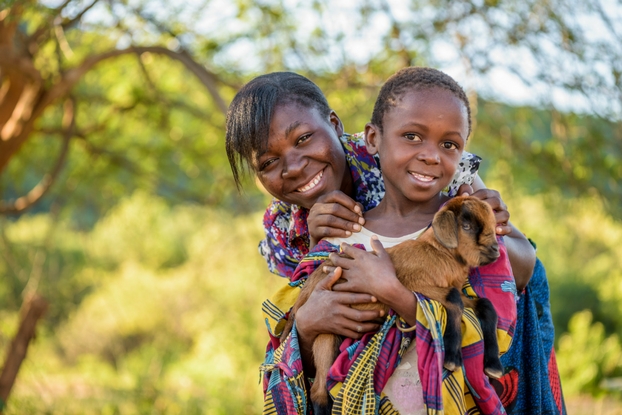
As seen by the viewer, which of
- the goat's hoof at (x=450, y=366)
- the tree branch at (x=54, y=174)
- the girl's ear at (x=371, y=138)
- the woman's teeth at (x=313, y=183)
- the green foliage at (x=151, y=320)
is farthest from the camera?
the green foliage at (x=151, y=320)

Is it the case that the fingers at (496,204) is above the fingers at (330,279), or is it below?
above

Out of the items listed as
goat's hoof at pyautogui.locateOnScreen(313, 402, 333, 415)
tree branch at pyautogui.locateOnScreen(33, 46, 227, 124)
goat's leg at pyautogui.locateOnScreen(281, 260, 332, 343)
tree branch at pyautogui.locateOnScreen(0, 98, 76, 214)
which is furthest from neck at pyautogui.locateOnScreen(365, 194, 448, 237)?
tree branch at pyautogui.locateOnScreen(0, 98, 76, 214)

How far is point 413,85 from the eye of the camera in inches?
82.3

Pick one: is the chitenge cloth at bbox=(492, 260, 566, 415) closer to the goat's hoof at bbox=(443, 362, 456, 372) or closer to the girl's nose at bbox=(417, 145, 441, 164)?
the goat's hoof at bbox=(443, 362, 456, 372)

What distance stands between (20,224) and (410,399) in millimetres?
19792

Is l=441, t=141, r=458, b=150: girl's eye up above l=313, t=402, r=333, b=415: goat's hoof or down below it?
above

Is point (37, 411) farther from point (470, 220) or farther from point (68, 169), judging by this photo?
point (470, 220)

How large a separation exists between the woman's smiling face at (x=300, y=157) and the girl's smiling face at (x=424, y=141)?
0.29 metres

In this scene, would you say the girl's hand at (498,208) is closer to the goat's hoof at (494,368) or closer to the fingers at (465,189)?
the fingers at (465,189)

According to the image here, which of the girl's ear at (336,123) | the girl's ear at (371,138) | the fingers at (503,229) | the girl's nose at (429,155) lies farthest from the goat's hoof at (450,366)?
the girl's ear at (336,123)

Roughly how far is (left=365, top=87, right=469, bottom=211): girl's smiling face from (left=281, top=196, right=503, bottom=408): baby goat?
0.15 meters

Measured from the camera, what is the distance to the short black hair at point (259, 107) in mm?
2340

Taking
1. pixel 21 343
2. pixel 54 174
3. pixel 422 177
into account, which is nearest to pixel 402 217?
pixel 422 177

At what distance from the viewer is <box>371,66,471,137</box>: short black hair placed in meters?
2.08
